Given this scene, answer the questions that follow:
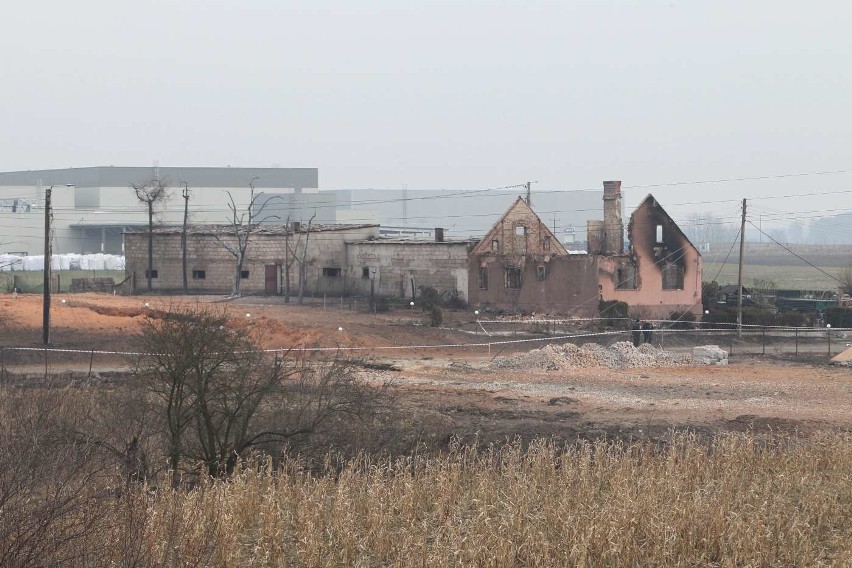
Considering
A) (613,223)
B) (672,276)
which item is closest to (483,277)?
(613,223)

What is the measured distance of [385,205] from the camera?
198125 millimetres

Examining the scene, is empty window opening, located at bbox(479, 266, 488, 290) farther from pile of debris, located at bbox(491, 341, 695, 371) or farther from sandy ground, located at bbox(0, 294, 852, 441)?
pile of debris, located at bbox(491, 341, 695, 371)

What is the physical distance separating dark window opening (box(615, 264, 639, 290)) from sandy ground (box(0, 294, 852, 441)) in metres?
8.48

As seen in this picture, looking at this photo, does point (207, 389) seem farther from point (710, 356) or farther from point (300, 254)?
point (300, 254)

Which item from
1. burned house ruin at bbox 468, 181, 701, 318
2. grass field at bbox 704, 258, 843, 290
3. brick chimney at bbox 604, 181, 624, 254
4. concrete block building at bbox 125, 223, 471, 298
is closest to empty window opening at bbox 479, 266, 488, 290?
burned house ruin at bbox 468, 181, 701, 318

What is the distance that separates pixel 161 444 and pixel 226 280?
45.6 m

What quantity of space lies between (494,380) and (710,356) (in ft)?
34.0

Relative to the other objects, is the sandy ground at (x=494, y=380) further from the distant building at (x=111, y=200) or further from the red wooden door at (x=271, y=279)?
the distant building at (x=111, y=200)

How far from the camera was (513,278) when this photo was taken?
182 ft

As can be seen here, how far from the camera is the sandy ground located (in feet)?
86.5

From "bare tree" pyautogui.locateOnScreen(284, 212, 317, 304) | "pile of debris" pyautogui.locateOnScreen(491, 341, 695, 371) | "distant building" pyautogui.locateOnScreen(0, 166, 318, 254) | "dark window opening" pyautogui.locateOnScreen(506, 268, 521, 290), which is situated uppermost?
"distant building" pyautogui.locateOnScreen(0, 166, 318, 254)

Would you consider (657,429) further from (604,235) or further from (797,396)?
(604,235)

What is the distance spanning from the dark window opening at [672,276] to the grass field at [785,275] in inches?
1197

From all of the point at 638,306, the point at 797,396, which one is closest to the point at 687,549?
the point at 797,396
